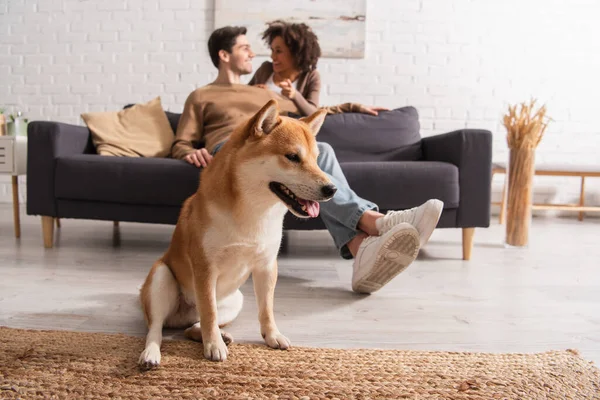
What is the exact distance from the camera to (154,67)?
4012 mm

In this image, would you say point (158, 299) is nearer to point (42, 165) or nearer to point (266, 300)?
point (266, 300)

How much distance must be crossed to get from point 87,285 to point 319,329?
92 centimetres

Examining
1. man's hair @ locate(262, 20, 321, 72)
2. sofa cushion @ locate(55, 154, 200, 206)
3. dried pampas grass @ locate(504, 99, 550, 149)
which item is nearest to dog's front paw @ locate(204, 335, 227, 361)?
sofa cushion @ locate(55, 154, 200, 206)

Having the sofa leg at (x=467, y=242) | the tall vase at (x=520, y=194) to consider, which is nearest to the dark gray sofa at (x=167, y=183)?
the sofa leg at (x=467, y=242)

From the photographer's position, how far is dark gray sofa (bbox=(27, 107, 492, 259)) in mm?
2104

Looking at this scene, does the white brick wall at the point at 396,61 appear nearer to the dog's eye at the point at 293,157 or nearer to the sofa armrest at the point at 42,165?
the sofa armrest at the point at 42,165

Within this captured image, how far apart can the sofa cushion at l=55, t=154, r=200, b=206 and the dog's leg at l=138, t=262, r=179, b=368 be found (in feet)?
3.37

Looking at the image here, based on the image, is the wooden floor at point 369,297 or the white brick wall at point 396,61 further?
the white brick wall at point 396,61

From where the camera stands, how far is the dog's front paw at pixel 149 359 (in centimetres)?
94

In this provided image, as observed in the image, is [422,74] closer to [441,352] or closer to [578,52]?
[578,52]

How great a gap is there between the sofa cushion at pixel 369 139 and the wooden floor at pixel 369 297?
0.56 meters

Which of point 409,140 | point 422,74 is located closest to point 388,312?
point 409,140

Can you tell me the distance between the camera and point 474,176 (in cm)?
216

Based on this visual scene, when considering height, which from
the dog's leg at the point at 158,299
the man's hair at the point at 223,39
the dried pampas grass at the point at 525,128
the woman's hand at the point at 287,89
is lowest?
the dog's leg at the point at 158,299
